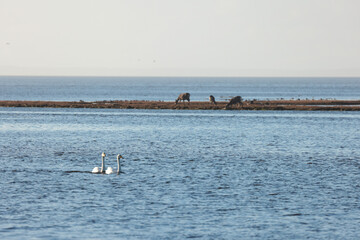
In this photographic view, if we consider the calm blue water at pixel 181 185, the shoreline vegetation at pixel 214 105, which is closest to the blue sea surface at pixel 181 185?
the calm blue water at pixel 181 185

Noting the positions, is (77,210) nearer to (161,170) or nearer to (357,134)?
(161,170)

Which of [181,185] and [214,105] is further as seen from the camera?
[214,105]

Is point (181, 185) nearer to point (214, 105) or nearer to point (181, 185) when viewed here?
point (181, 185)

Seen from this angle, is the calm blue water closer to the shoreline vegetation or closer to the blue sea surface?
the blue sea surface

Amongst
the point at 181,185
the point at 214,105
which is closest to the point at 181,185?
the point at 181,185

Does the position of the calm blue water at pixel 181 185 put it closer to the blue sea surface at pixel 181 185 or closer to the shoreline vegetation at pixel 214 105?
the blue sea surface at pixel 181 185

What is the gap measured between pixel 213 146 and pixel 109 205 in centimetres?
2691

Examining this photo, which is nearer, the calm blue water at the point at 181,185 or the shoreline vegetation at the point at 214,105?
the calm blue water at the point at 181,185

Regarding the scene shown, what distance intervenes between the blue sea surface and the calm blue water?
5 centimetres

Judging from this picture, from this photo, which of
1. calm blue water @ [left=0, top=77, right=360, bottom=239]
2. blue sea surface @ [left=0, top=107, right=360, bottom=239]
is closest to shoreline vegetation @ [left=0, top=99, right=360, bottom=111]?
blue sea surface @ [left=0, top=107, right=360, bottom=239]

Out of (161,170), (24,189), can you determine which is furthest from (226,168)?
(24,189)

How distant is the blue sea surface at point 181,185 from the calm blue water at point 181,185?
0.05 m

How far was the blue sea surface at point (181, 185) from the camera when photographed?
24.6 meters

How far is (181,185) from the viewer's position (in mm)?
33156
